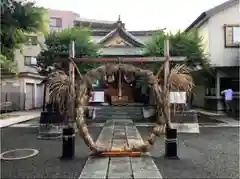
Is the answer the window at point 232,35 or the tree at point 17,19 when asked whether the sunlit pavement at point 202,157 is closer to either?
the tree at point 17,19

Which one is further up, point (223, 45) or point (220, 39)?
point (220, 39)

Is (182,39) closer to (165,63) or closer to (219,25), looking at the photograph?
(219,25)

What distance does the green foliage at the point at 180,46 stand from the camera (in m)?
15.4

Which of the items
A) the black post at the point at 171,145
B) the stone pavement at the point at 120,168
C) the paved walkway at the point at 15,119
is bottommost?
the paved walkway at the point at 15,119

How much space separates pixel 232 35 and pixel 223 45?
0.85 meters

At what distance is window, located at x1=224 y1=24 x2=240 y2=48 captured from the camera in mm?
19236

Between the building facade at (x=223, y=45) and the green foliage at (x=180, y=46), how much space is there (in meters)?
3.46

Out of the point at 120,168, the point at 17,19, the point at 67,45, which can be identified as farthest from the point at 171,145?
the point at 67,45

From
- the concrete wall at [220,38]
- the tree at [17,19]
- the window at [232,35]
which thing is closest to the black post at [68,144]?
the tree at [17,19]

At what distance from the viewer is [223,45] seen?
19375 mm

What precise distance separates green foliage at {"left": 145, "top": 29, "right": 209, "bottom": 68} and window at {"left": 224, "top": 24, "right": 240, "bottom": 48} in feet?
13.1

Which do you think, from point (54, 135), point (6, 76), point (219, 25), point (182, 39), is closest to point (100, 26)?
point (6, 76)

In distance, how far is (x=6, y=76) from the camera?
22.8m

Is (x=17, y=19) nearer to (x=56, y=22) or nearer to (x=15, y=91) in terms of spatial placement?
(x=15, y=91)
